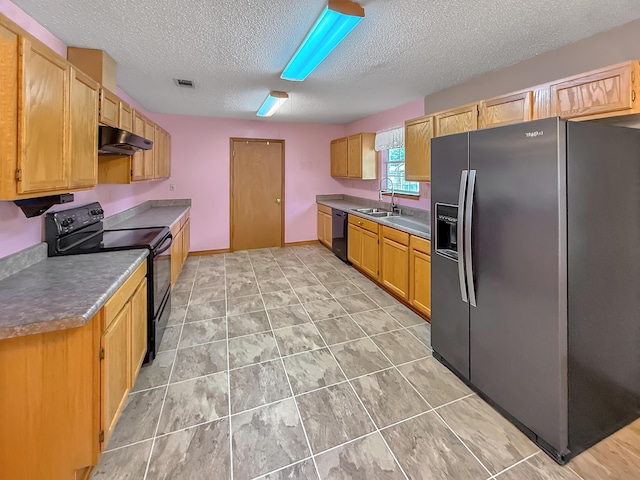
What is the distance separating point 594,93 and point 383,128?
129 inches

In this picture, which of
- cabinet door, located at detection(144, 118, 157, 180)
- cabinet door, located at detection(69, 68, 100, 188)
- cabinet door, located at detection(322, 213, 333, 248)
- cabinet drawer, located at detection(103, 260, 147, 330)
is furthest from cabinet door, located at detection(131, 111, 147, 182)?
cabinet door, located at detection(322, 213, 333, 248)

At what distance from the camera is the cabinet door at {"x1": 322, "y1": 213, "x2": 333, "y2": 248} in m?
5.65

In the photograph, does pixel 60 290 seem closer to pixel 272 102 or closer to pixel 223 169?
pixel 272 102

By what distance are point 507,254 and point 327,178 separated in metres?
5.01

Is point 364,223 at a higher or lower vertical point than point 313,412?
higher

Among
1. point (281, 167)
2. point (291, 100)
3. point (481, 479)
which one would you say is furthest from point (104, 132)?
point (281, 167)

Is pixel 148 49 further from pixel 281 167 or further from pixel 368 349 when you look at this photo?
pixel 281 167

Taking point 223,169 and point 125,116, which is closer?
point 125,116

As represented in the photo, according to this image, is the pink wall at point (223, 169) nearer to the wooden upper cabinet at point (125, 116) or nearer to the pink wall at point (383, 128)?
the pink wall at point (383, 128)

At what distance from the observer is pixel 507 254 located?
5.74 ft

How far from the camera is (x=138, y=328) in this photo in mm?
2025

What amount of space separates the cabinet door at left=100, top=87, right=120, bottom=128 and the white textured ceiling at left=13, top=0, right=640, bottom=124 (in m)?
0.41

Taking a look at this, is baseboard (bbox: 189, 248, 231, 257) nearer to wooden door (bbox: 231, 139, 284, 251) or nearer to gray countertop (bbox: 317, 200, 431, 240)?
wooden door (bbox: 231, 139, 284, 251)

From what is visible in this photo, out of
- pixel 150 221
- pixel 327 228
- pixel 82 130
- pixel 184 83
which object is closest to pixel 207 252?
pixel 150 221
